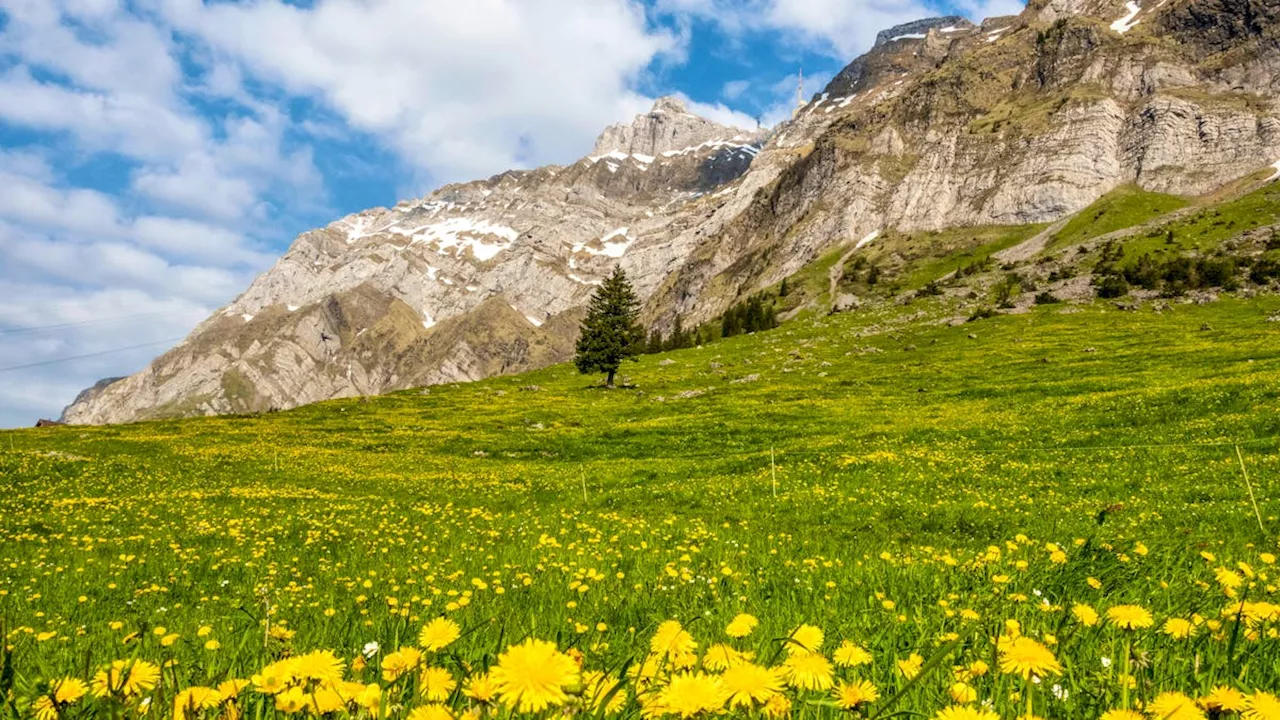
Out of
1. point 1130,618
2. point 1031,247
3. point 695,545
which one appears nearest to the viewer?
point 1130,618

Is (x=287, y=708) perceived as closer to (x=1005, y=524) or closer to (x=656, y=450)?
(x=1005, y=524)

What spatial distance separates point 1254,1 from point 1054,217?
103 m

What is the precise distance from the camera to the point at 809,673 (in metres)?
1.99

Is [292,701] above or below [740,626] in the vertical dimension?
above

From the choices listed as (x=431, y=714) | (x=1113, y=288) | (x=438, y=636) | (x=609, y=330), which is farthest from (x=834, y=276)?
(x=431, y=714)

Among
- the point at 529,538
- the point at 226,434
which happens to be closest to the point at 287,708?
the point at 529,538

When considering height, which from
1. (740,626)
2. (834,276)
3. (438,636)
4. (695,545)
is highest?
(834,276)

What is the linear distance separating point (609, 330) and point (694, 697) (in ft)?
262

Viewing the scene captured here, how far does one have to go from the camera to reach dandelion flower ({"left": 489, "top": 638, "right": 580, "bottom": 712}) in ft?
4.86

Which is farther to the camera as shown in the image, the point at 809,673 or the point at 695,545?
the point at 695,545

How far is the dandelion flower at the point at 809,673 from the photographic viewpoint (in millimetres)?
1960

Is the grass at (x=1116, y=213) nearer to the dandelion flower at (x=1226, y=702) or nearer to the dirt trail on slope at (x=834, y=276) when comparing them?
the dirt trail on slope at (x=834, y=276)

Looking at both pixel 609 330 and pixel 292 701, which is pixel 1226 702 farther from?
pixel 609 330

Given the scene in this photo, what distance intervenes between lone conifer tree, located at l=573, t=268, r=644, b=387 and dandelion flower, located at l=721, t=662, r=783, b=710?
254ft
